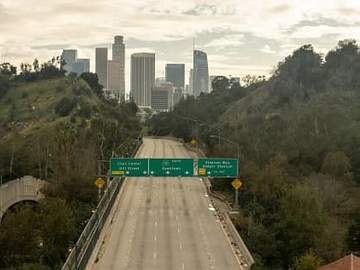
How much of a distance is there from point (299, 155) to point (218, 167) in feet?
74.5

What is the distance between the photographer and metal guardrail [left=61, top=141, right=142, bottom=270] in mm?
34750

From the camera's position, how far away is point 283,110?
120 m

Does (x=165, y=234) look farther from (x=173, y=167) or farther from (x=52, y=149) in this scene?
(x=52, y=149)

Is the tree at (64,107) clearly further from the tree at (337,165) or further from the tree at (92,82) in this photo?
the tree at (337,165)

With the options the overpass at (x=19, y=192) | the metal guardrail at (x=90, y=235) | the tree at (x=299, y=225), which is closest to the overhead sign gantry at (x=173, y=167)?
the metal guardrail at (x=90, y=235)

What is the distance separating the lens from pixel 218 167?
190 ft

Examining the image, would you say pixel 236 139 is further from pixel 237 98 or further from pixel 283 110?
pixel 237 98

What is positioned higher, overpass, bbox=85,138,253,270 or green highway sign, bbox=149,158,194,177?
green highway sign, bbox=149,158,194,177

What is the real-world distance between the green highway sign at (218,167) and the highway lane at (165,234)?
11.5 ft

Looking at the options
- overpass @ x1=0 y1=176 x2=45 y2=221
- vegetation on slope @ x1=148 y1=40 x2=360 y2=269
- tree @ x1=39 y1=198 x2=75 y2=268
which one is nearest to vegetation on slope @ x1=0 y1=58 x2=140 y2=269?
tree @ x1=39 y1=198 x2=75 y2=268

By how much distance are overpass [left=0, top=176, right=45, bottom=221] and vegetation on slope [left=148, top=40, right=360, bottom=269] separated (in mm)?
19950

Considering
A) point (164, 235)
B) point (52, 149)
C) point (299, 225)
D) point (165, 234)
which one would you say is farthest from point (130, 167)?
point (52, 149)

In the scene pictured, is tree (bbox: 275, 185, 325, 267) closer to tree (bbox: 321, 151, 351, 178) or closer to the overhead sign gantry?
the overhead sign gantry

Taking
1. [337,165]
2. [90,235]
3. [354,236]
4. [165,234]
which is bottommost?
[354,236]
